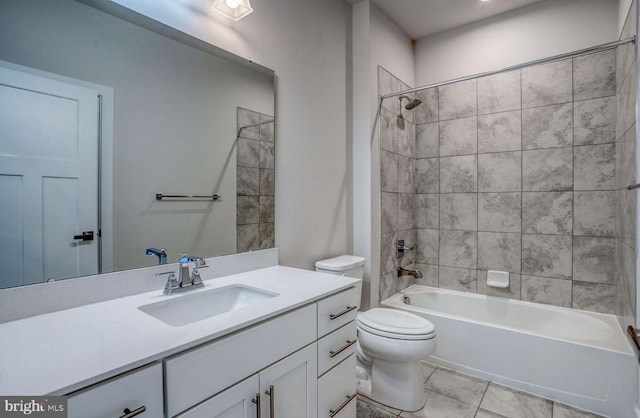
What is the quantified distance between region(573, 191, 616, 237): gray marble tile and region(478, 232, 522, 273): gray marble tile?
42 cm

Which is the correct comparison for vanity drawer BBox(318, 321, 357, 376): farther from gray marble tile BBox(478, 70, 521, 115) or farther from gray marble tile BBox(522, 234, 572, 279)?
gray marble tile BBox(478, 70, 521, 115)

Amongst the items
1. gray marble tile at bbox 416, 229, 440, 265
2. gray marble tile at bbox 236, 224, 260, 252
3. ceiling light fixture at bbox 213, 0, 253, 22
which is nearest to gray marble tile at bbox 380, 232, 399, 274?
gray marble tile at bbox 416, 229, 440, 265

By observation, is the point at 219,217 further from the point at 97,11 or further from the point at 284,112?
the point at 97,11

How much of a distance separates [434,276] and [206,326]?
2.58m

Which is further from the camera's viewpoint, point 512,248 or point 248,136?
point 512,248

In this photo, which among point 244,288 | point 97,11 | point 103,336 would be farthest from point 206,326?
point 97,11

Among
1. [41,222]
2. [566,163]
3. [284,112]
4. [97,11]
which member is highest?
[97,11]

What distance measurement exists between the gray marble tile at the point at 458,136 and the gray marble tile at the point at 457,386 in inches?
72.7

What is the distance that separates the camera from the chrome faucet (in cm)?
128

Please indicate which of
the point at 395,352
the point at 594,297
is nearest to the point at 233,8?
the point at 395,352

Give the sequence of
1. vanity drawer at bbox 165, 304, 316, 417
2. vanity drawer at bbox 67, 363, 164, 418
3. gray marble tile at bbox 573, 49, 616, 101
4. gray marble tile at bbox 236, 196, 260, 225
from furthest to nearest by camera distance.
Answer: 1. gray marble tile at bbox 573, 49, 616, 101
2. gray marble tile at bbox 236, 196, 260, 225
3. vanity drawer at bbox 165, 304, 316, 417
4. vanity drawer at bbox 67, 363, 164, 418

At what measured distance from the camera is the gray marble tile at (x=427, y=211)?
3018 millimetres

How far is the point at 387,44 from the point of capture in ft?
8.74

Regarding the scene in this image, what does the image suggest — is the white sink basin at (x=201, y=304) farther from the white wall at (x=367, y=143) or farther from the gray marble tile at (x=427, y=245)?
the gray marble tile at (x=427, y=245)
